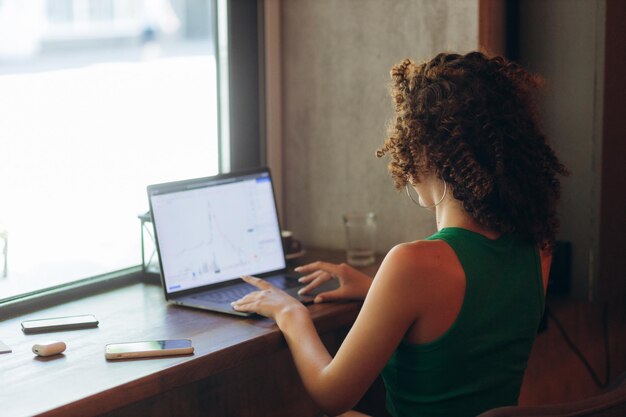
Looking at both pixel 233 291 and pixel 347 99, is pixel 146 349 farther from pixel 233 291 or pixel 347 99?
pixel 347 99

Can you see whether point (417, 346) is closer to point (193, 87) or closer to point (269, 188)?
point (269, 188)

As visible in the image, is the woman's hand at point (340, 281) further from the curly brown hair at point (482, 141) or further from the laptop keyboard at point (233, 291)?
the curly brown hair at point (482, 141)

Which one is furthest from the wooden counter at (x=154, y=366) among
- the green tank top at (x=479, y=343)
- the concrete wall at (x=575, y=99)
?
the concrete wall at (x=575, y=99)

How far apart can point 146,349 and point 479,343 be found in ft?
1.92

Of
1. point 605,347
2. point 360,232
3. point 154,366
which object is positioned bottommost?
point 605,347

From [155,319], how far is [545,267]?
81cm

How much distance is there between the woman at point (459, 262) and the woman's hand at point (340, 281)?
31 centimetres

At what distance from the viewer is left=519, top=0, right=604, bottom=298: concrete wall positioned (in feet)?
6.52

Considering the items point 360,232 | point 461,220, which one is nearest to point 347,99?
point 360,232

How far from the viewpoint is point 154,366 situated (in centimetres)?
134

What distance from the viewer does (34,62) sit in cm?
183

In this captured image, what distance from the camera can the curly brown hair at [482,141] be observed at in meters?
1.33

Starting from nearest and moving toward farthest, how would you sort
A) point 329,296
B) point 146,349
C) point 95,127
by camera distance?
point 146,349 → point 329,296 → point 95,127

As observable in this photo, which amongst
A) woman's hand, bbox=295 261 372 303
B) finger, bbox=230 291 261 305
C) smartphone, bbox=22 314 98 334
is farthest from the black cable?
smartphone, bbox=22 314 98 334
